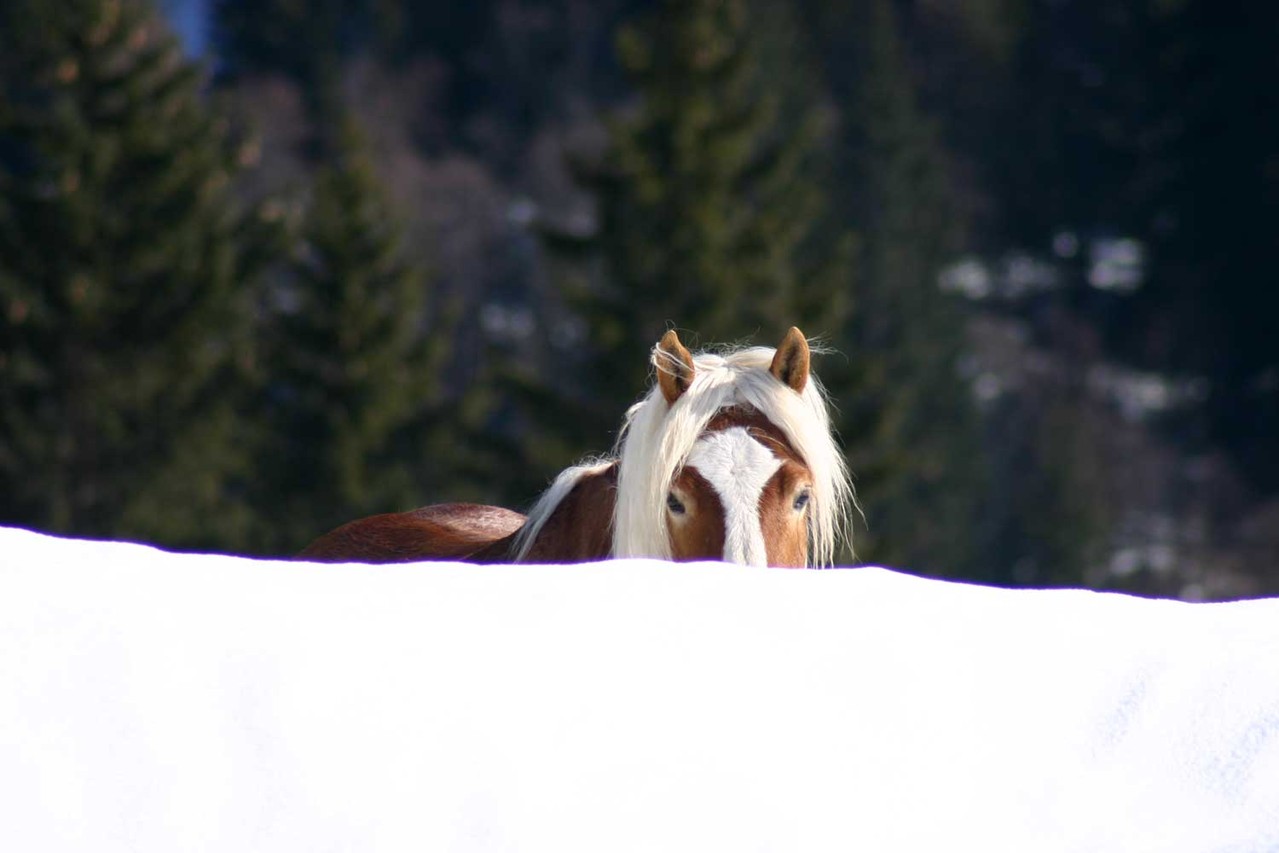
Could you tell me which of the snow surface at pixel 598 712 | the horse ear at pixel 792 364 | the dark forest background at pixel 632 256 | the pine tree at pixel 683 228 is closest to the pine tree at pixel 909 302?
the dark forest background at pixel 632 256

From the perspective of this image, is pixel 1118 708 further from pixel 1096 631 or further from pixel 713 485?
pixel 713 485

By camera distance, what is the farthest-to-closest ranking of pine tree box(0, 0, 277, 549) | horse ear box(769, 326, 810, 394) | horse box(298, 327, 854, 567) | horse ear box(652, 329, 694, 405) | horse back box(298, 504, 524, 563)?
pine tree box(0, 0, 277, 549) < horse back box(298, 504, 524, 563) < horse ear box(769, 326, 810, 394) < horse ear box(652, 329, 694, 405) < horse box(298, 327, 854, 567)

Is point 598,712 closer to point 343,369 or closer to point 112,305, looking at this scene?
point 112,305

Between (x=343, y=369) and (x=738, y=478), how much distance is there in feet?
67.4

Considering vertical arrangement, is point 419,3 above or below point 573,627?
above

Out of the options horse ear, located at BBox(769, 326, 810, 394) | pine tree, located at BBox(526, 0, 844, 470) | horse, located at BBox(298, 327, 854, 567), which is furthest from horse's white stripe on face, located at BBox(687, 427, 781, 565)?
pine tree, located at BBox(526, 0, 844, 470)

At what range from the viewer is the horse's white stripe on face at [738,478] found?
157 inches

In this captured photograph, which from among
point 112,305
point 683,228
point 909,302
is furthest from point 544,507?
point 909,302

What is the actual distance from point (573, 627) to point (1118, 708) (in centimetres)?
73

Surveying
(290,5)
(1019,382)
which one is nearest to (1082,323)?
(1019,382)

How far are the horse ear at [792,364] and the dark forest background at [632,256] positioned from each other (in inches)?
451

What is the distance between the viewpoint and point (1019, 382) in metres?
50.8

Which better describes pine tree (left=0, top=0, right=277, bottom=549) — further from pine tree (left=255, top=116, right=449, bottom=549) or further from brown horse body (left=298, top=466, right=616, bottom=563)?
brown horse body (left=298, top=466, right=616, bottom=563)

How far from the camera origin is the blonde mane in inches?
166
